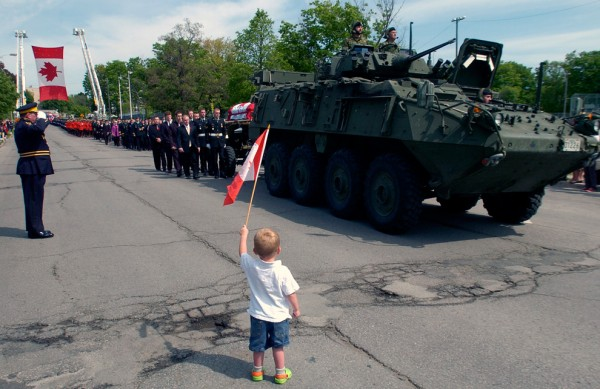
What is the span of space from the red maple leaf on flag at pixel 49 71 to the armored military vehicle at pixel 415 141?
27.9 metres

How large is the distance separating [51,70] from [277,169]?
92.3ft

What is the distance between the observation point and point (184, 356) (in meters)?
4.01

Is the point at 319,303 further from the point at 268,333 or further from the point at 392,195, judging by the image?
the point at 392,195

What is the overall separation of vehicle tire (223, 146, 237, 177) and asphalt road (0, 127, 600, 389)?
230 inches

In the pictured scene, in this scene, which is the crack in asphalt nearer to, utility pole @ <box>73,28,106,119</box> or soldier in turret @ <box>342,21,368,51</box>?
soldier in turret @ <box>342,21,368,51</box>

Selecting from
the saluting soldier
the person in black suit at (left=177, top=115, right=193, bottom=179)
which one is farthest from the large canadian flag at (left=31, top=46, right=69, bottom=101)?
the saluting soldier

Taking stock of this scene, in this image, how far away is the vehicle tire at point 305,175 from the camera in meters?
9.96

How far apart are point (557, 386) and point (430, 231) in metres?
4.74

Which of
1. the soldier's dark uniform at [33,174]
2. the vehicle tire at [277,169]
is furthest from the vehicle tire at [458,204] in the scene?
the soldier's dark uniform at [33,174]

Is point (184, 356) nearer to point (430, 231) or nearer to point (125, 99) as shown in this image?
point (430, 231)

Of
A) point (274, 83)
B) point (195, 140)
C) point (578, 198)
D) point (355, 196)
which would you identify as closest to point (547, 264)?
point (355, 196)

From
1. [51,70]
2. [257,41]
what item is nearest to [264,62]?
[257,41]

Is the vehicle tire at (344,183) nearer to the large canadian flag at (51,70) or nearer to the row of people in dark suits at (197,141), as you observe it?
the row of people in dark suits at (197,141)

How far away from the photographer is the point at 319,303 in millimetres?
5043
